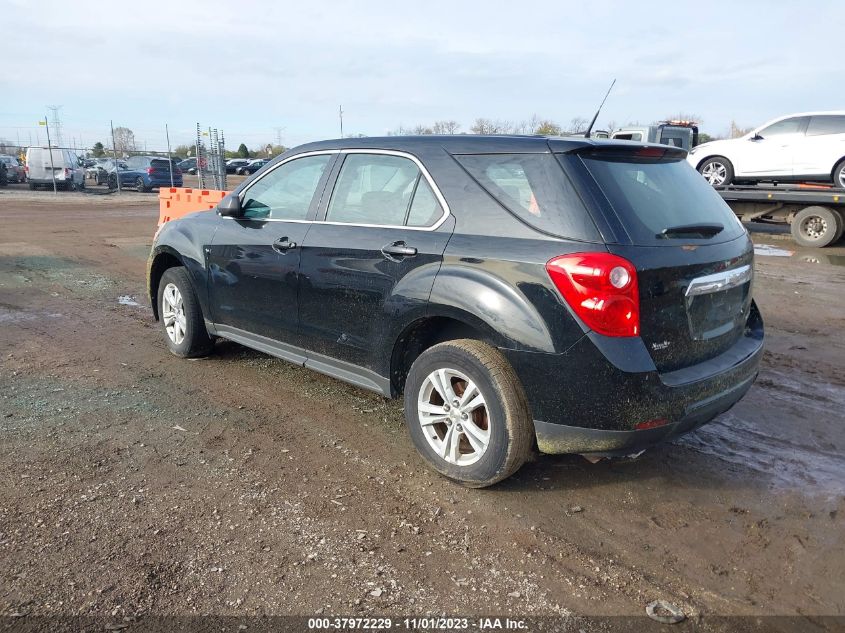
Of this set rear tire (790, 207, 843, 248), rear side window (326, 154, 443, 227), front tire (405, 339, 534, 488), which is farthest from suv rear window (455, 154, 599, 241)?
rear tire (790, 207, 843, 248)


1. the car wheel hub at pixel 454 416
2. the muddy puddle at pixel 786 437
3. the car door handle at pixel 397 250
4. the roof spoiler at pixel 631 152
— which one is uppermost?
the roof spoiler at pixel 631 152

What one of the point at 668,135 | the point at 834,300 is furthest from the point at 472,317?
the point at 668,135

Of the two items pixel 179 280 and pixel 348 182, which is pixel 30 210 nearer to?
pixel 179 280

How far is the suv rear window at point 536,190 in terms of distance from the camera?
120 inches

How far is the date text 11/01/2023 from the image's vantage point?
8.05ft

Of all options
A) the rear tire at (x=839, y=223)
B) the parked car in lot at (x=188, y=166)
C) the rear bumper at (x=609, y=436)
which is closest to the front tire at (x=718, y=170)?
the rear tire at (x=839, y=223)

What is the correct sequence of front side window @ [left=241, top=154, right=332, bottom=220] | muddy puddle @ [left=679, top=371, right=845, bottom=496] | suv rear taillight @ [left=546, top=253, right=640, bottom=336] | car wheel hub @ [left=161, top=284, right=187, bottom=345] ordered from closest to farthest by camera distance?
suv rear taillight @ [left=546, top=253, right=640, bottom=336]
muddy puddle @ [left=679, top=371, right=845, bottom=496]
front side window @ [left=241, top=154, right=332, bottom=220]
car wheel hub @ [left=161, top=284, right=187, bottom=345]

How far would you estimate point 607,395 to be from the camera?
2.95 metres

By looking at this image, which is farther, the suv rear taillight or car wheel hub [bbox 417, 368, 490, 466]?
car wheel hub [bbox 417, 368, 490, 466]

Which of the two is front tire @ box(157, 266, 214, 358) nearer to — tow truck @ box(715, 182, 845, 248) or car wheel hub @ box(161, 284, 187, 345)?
car wheel hub @ box(161, 284, 187, 345)

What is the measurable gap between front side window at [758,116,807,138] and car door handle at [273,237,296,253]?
1305 centimetres

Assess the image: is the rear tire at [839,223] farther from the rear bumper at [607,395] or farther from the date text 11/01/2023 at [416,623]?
the date text 11/01/2023 at [416,623]

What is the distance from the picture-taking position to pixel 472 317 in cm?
327

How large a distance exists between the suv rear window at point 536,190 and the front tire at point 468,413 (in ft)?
2.21
